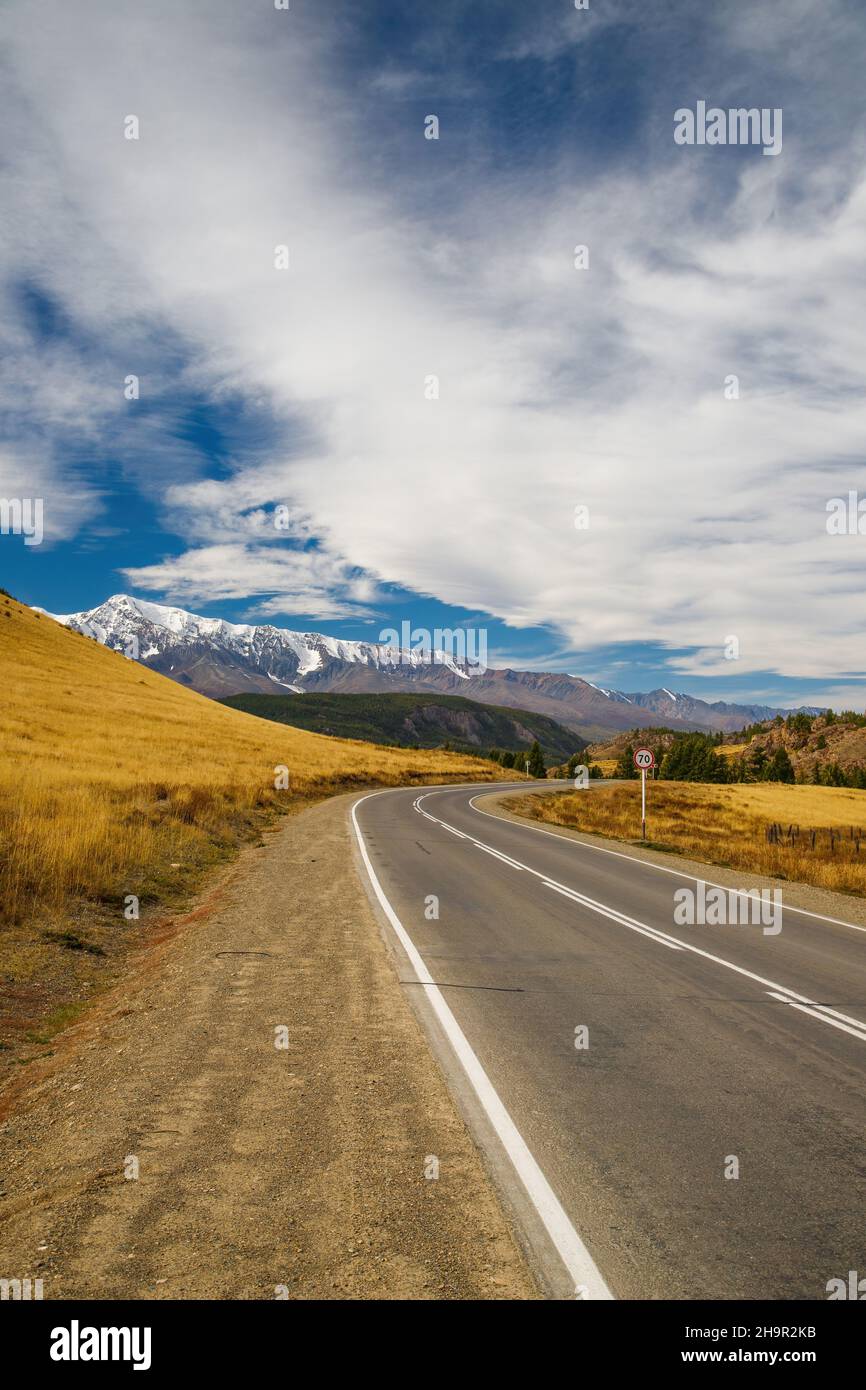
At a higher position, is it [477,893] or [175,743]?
[175,743]

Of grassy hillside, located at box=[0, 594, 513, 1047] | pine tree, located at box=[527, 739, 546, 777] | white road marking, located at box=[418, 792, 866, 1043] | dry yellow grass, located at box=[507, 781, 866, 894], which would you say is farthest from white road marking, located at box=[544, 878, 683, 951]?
pine tree, located at box=[527, 739, 546, 777]

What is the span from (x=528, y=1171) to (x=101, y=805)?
43.0ft

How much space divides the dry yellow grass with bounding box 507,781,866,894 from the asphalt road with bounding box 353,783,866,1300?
8.54 m

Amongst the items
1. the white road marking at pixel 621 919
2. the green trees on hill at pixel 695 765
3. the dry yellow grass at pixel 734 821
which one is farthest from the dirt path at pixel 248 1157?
the green trees on hill at pixel 695 765

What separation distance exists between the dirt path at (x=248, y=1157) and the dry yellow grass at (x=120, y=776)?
4145 mm

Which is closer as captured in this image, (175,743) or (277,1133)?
(277,1133)

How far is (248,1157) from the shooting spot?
4062 millimetres

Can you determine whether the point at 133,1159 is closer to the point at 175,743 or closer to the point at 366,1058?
the point at 366,1058

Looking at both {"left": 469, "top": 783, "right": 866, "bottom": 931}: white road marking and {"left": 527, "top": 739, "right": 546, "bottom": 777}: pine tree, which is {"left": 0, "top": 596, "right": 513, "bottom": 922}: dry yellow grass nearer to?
{"left": 469, "top": 783, "right": 866, "bottom": 931}: white road marking

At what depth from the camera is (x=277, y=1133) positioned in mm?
4316

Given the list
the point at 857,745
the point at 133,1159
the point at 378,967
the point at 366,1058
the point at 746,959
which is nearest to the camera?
the point at 133,1159
